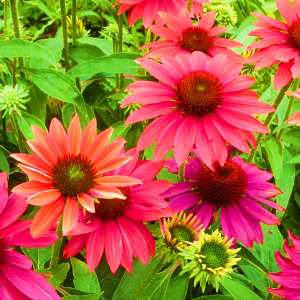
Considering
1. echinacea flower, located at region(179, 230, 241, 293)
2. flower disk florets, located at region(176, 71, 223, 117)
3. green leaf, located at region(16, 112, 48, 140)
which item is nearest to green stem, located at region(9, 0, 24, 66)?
green leaf, located at region(16, 112, 48, 140)

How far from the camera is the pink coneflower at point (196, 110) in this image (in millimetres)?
707

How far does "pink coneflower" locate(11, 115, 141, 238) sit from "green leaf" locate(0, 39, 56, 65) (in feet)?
0.94

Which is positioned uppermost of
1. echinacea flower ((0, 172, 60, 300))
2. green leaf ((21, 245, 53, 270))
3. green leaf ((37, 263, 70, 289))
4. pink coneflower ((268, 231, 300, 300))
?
echinacea flower ((0, 172, 60, 300))

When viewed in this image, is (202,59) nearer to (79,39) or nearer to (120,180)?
(120,180)

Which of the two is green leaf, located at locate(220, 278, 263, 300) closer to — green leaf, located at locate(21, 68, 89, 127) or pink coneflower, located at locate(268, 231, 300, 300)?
pink coneflower, located at locate(268, 231, 300, 300)

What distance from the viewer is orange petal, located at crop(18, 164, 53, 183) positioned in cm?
53

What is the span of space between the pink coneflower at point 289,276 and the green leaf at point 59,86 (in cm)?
50

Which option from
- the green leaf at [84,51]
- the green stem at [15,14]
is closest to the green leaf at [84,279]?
the green stem at [15,14]

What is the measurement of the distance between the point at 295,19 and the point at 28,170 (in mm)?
724

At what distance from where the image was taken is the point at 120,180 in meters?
0.57

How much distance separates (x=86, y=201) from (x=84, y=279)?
0.84 ft

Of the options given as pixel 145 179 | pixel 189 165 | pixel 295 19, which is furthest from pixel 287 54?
pixel 145 179

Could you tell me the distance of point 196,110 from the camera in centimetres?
75

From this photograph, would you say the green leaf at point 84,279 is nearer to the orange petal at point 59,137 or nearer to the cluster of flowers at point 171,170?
the cluster of flowers at point 171,170
